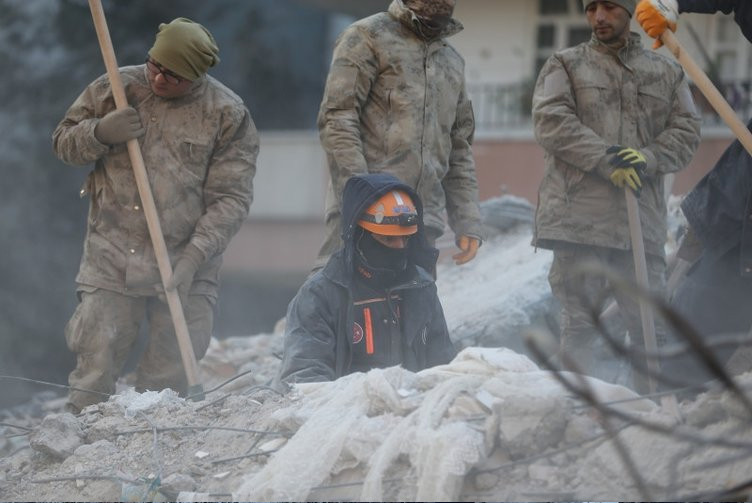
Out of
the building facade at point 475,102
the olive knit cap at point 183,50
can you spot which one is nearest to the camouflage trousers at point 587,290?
the olive knit cap at point 183,50

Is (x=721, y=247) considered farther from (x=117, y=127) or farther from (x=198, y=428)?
(x=117, y=127)

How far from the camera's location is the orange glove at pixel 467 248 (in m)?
6.00

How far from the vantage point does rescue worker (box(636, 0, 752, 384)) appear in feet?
16.1

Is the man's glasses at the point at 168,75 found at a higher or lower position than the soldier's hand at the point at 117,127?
higher

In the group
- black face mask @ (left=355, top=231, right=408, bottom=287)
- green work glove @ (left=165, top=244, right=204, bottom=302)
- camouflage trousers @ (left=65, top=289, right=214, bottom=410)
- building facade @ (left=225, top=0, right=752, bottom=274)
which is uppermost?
black face mask @ (left=355, top=231, right=408, bottom=287)

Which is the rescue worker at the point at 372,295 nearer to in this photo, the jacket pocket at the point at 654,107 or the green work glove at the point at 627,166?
the green work glove at the point at 627,166

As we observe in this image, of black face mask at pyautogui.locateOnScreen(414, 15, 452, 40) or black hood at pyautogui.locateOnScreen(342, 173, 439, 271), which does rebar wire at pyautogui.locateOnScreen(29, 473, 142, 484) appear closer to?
black hood at pyautogui.locateOnScreen(342, 173, 439, 271)

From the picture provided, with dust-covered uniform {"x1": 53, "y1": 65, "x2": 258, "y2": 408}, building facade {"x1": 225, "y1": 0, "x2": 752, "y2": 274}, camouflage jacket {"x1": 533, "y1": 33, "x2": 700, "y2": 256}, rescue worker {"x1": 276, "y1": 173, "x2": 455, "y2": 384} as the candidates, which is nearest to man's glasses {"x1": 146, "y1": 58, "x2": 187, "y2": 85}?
dust-covered uniform {"x1": 53, "y1": 65, "x2": 258, "y2": 408}

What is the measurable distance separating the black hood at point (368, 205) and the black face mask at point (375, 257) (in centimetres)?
4

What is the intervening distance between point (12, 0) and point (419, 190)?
29.3 ft

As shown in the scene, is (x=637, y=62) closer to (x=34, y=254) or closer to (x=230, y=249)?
(x=34, y=254)

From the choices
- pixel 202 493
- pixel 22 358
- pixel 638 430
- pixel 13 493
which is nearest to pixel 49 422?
pixel 13 493

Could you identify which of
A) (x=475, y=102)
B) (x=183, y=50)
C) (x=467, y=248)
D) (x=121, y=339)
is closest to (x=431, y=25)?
(x=467, y=248)

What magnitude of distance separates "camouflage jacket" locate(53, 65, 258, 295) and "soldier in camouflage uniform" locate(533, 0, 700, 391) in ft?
4.94
